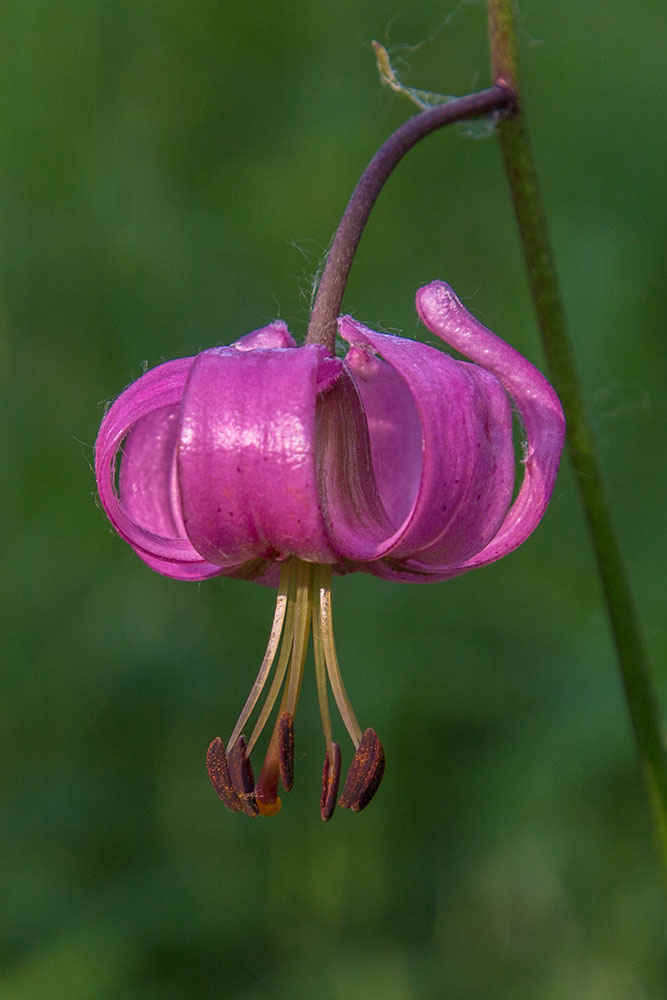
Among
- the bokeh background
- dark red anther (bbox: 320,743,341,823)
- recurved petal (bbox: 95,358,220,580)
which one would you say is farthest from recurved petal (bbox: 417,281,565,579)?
the bokeh background

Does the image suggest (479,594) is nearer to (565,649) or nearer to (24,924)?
(565,649)

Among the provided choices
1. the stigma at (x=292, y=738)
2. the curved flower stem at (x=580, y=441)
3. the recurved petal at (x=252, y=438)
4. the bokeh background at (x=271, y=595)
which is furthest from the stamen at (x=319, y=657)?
the bokeh background at (x=271, y=595)

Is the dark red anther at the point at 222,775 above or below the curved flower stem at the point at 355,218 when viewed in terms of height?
below

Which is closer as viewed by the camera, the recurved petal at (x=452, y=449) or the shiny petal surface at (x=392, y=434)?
the recurved petal at (x=452, y=449)

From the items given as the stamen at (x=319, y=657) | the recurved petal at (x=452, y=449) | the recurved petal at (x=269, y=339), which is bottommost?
the stamen at (x=319, y=657)

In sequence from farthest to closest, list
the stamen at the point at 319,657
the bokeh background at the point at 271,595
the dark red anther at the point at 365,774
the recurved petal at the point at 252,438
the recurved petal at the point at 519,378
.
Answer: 1. the bokeh background at the point at 271,595
2. the stamen at the point at 319,657
3. the dark red anther at the point at 365,774
4. the recurved petal at the point at 519,378
5. the recurved petal at the point at 252,438

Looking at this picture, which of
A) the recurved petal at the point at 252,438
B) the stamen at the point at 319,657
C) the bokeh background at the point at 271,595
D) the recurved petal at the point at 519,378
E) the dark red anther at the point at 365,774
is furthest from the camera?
the bokeh background at the point at 271,595

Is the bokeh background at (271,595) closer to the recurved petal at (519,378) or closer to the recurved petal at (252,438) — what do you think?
the recurved petal at (519,378)
